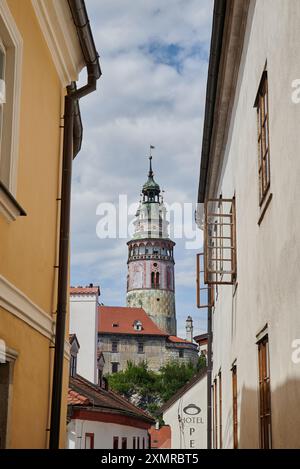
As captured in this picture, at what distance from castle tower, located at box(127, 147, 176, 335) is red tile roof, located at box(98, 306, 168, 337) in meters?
4.52

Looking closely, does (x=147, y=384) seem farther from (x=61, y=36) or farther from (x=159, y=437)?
(x=61, y=36)

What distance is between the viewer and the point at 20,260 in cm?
640

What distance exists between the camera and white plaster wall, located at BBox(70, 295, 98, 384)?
2988 cm

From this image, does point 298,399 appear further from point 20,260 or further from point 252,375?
point 252,375

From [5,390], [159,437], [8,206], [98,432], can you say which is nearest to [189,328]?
[159,437]

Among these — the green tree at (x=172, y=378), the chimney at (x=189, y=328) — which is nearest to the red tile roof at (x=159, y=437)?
the green tree at (x=172, y=378)

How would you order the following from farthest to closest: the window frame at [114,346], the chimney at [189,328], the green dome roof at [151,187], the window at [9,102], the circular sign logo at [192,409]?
the chimney at [189,328], the green dome roof at [151,187], the window frame at [114,346], the circular sign logo at [192,409], the window at [9,102]

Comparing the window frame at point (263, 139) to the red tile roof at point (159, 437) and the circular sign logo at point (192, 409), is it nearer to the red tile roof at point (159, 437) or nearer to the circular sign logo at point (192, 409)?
the circular sign logo at point (192, 409)

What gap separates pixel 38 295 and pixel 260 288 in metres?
2.16

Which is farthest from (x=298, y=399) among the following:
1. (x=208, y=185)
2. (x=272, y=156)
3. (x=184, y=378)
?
(x=184, y=378)

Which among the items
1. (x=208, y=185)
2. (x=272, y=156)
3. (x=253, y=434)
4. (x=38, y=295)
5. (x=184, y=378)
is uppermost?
(x=184, y=378)

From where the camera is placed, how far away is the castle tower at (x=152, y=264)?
114m

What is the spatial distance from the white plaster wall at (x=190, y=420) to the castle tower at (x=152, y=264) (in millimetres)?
83188

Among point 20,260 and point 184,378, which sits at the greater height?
point 184,378
